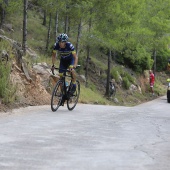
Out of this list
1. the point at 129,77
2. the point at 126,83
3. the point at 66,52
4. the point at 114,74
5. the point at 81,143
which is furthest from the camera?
the point at 129,77

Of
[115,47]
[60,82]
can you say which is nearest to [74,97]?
[60,82]

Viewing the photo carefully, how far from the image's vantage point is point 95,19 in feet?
73.1

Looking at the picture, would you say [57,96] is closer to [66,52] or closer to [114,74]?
[66,52]

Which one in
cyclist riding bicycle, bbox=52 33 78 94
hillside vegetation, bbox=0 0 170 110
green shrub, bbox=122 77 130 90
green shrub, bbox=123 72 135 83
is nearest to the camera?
cyclist riding bicycle, bbox=52 33 78 94

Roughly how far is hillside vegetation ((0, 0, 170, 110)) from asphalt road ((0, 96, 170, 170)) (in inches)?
104

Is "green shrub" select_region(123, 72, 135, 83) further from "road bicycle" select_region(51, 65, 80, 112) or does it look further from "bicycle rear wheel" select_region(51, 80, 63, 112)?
"bicycle rear wheel" select_region(51, 80, 63, 112)

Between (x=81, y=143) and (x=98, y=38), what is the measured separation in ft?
55.5

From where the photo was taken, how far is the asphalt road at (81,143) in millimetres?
4488

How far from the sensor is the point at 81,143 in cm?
568

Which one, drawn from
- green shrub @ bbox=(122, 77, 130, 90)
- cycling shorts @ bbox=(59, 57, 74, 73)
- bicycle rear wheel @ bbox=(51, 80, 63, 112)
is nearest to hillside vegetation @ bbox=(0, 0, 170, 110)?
green shrub @ bbox=(122, 77, 130, 90)

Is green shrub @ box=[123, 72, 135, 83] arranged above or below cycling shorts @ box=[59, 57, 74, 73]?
above

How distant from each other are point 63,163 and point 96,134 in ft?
6.78

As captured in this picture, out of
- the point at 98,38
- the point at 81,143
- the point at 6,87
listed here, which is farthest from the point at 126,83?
the point at 81,143

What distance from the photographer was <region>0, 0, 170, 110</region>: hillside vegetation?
18889 mm
